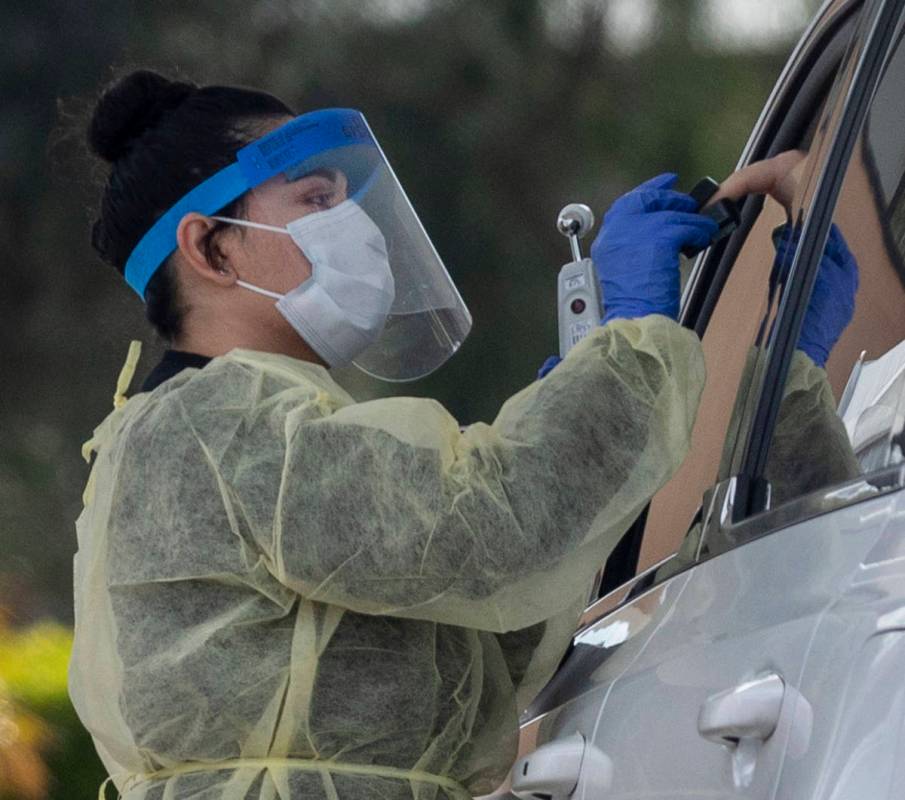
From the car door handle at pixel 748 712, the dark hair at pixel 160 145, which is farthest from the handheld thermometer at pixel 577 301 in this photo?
the car door handle at pixel 748 712

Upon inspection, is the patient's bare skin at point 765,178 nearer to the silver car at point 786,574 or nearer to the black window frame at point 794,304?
the silver car at point 786,574

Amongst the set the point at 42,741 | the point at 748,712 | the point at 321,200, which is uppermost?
the point at 321,200

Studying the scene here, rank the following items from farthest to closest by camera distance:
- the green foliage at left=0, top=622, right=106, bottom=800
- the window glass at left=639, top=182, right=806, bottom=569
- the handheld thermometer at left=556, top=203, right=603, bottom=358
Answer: the green foliage at left=0, top=622, right=106, bottom=800
the handheld thermometer at left=556, top=203, right=603, bottom=358
the window glass at left=639, top=182, right=806, bottom=569

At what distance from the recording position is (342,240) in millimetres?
2336

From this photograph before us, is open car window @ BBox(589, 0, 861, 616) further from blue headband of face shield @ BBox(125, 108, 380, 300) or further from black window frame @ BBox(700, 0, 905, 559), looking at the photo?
blue headband of face shield @ BBox(125, 108, 380, 300)

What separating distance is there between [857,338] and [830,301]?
101 millimetres

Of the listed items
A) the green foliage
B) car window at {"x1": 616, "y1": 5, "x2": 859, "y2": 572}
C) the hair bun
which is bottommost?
the green foliage

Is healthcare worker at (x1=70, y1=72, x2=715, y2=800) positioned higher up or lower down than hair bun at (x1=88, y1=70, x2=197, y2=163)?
lower down

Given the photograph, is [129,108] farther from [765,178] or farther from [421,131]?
[421,131]

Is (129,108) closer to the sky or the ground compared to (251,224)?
closer to the sky

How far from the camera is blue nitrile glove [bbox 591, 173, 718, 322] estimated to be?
2062 millimetres

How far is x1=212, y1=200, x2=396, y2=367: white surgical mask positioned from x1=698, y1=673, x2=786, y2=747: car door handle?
1009mm

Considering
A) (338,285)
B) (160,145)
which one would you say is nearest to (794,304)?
(338,285)

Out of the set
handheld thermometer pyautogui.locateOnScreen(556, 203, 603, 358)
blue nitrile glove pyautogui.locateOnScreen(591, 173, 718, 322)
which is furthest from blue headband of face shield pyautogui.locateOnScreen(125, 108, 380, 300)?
blue nitrile glove pyautogui.locateOnScreen(591, 173, 718, 322)
